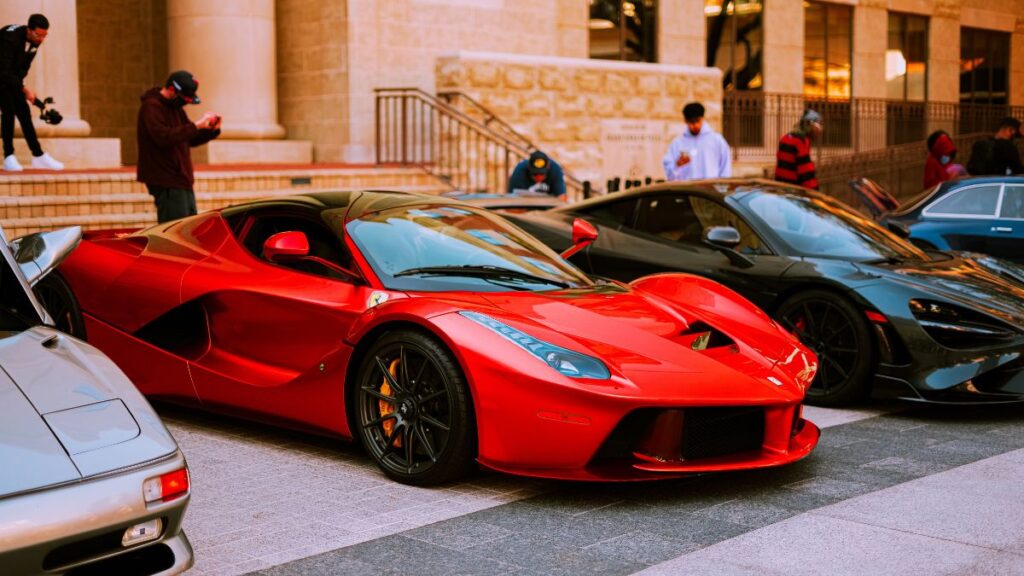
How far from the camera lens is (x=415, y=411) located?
563 cm

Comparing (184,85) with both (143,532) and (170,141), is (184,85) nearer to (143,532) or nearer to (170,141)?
(170,141)

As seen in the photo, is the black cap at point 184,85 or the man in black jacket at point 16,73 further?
the man in black jacket at point 16,73

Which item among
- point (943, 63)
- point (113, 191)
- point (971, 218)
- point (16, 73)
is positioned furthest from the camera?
point (943, 63)

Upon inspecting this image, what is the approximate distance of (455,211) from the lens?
6.93 metres

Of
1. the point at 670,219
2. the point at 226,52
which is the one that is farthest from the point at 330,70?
the point at 670,219

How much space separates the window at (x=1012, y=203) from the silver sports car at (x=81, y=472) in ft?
29.4

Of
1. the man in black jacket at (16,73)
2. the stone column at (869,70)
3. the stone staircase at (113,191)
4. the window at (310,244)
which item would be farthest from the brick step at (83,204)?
the stone column at (869,70)

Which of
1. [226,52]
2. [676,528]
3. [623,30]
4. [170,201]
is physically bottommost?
[676,528]

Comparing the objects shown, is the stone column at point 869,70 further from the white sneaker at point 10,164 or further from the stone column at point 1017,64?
the white sneaker at point 10,164

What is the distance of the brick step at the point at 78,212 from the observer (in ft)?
41.7

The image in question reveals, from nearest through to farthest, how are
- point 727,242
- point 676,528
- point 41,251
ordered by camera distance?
point 41,251
point 676,528
point 727,242

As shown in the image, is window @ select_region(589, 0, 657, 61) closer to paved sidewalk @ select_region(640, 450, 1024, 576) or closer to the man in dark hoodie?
the man in dark hoodie

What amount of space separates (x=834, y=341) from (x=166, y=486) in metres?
5.00

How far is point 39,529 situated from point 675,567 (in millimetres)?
2171
